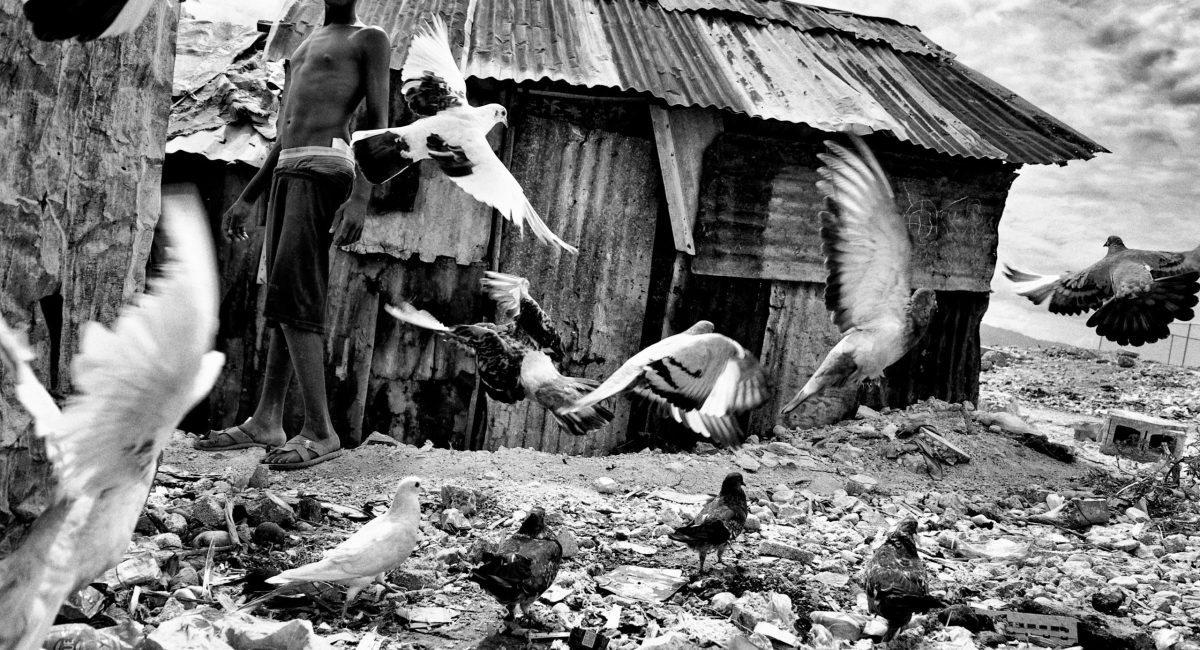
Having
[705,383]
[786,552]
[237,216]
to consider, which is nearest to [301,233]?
[237,216]

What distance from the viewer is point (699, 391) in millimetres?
4176

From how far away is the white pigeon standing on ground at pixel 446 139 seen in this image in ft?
15.0

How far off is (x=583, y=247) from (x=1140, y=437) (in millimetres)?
5839

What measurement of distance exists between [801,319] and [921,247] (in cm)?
137

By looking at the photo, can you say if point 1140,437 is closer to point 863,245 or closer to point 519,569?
point 863,245

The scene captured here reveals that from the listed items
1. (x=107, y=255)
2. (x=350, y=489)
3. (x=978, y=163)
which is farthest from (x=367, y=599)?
(x=978, y=163)

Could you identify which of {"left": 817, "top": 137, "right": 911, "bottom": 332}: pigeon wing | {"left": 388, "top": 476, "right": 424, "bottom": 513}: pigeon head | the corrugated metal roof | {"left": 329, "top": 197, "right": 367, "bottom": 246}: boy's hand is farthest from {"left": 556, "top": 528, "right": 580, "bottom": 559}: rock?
the corrugated metal roof

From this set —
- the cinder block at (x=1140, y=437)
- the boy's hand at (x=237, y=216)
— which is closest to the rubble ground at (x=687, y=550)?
the cinder block at (x=1140, y=437)

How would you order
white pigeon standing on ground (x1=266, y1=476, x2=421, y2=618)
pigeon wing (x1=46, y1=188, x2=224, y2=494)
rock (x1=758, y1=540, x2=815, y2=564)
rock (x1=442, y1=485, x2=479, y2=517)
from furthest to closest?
1. rock (x1=442, y1=485, x2=479, y2=517)
2. rock (x1=758, y1=540, x2=815, y2=564)
3. white pigeon standing on ground (x1=266, y1=476, x2=421, y2=618)
4. pigeon wing (x1=46, y1=188, x2=224, y2=494)

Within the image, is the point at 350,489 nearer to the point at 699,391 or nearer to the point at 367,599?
the point at 367,599

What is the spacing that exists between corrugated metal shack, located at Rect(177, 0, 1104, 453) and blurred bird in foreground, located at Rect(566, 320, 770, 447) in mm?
2553

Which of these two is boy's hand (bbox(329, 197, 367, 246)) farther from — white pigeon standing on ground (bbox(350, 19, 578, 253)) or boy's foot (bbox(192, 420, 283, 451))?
boy's foot (bbox(192, 420, 283, 451))

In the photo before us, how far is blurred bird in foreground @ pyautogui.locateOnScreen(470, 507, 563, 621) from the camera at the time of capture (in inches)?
129

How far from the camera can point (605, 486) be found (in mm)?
5406
